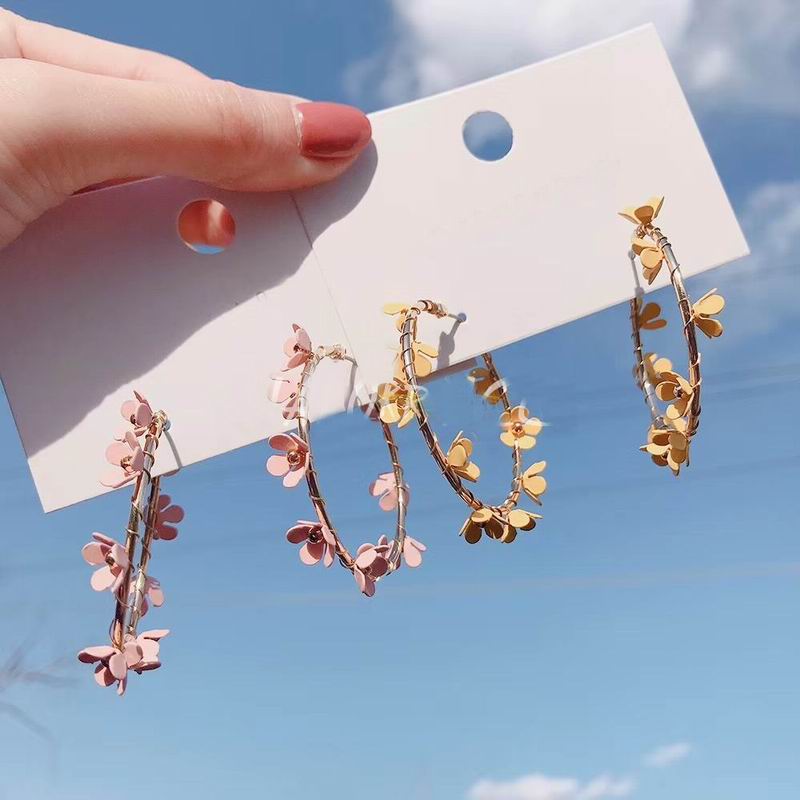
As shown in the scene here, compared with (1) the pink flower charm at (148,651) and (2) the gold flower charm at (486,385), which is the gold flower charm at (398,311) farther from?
(1) the pink flower charm at (148,651)

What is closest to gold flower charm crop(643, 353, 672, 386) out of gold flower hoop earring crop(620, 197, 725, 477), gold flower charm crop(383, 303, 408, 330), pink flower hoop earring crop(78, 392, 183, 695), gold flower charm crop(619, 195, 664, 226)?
gold flower hoop earring crop(620, 197, 725, 477)

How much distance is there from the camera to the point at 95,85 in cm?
68

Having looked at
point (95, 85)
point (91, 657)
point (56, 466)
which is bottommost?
point (91, 657)

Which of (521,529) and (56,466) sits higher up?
(56,466)

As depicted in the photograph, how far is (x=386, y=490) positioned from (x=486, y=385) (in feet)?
0.50

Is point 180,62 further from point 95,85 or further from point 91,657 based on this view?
point 91,657

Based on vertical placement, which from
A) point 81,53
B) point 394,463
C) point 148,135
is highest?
point 81,53

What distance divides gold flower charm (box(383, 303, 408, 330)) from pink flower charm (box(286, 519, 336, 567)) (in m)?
0.16

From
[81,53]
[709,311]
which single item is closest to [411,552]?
[709,311]

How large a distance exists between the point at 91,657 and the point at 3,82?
1.39 feet

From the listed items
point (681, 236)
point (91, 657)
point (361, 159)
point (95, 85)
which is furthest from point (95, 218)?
point (681, 236)

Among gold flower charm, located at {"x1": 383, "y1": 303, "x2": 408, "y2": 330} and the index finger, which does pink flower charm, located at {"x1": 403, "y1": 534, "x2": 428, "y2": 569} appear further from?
the index finger

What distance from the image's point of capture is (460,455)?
68 cm

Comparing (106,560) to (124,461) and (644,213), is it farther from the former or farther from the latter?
(644,213)
